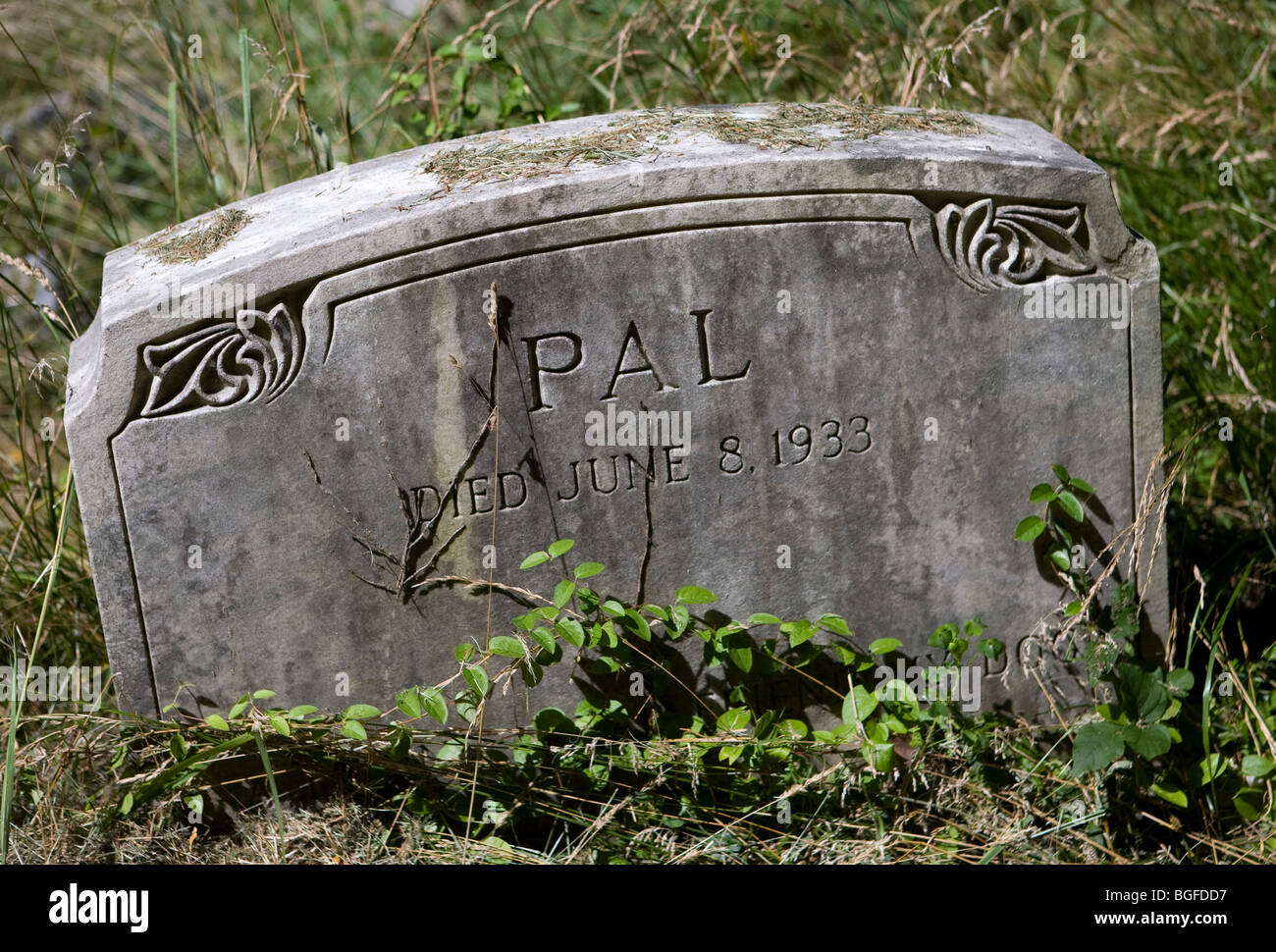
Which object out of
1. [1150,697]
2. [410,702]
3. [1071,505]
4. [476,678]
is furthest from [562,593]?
[1150,697]

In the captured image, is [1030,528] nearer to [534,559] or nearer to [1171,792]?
[1171,792]

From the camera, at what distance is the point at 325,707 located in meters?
2.41

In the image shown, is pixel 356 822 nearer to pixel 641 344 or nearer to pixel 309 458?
pixel 309 458

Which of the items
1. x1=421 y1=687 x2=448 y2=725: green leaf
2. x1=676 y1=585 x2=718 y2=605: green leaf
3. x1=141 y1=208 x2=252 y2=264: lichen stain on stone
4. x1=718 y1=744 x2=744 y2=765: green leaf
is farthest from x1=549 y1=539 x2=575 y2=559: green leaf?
x1=141 y1=208 x2=252 y2=264: lichen stain on stone

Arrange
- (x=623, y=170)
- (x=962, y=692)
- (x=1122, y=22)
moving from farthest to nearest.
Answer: (x=1122, y=22) → (x=962, y=692) → (x=623, y=170)

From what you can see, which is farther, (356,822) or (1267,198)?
(1267,198)

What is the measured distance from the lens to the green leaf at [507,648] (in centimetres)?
218

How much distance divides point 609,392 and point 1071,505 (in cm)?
102

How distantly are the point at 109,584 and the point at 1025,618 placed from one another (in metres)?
1.97

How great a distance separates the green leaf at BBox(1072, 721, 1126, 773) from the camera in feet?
6.98

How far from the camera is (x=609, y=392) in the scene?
2.29 metres

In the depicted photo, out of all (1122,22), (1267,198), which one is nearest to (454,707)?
(1267,198)

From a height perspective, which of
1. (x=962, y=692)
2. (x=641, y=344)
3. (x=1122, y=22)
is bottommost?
(x=962, y=692)

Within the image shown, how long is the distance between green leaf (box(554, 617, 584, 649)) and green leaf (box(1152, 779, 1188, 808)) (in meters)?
1.23
